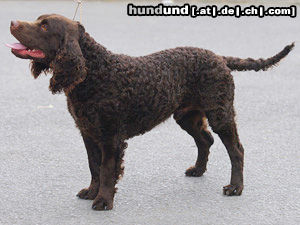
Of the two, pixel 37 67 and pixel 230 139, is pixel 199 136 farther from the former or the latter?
pixel 37 67

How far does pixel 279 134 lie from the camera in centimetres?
603

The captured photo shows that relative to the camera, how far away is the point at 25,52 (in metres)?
3.77

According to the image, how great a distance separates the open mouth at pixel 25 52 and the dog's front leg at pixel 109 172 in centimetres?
86

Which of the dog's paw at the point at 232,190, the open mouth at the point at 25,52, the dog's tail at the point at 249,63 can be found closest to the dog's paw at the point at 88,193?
the dog's paw at the point at 232,190

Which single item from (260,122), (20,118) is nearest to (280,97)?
(260,122)

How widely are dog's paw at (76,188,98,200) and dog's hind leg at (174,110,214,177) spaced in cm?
98

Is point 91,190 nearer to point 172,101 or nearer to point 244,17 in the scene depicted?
point 172,101

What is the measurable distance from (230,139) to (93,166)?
121cm

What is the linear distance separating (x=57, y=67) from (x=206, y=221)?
1.59 m

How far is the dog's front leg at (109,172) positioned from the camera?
4.12 meters

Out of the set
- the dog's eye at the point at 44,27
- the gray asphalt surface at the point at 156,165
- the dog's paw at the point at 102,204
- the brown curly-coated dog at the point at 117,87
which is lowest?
the gray asphalt surface at the point at 156,165

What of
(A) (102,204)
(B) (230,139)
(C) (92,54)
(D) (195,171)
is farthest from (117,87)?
(D) (195,171)

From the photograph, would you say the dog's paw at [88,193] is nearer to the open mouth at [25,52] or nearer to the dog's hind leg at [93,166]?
the dog's hind leg at [93,166]

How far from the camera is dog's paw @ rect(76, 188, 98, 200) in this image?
14.3 ft
